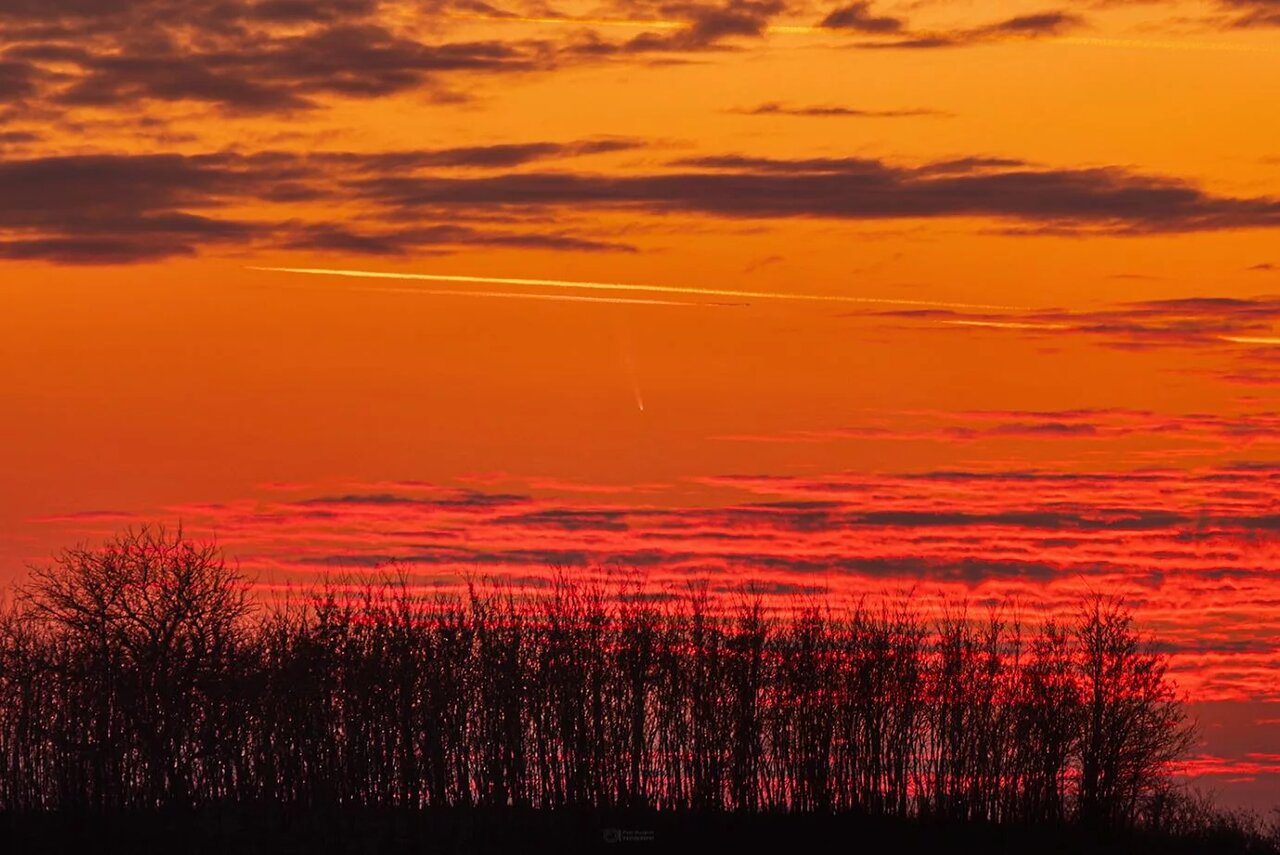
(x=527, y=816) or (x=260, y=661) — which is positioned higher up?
(x=260, y=661)

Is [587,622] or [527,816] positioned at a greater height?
[587,622]

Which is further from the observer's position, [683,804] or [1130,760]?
[1130,760]

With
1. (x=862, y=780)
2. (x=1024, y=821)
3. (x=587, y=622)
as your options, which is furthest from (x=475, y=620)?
(x=1024, y=821)

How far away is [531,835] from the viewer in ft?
192

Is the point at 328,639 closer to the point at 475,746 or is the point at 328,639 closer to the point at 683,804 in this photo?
the point at 475,746

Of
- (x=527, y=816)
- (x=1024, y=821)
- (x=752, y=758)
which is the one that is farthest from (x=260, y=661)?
(x=1024, y=821)

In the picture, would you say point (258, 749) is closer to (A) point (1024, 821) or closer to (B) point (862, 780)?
(B) point (862, 780)

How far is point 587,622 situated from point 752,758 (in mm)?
7570

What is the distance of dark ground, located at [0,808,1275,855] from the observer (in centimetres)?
5806

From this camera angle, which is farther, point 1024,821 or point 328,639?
point 328,639

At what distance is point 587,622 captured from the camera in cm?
6675

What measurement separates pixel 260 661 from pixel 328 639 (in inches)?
102

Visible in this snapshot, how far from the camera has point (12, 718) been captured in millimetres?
66500

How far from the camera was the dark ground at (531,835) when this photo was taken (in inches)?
2286
